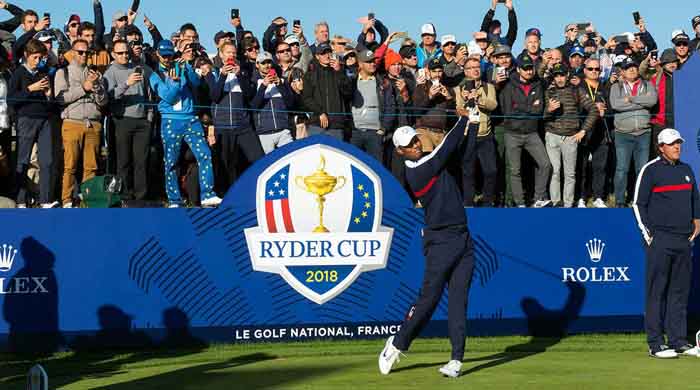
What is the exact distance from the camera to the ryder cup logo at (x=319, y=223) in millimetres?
13234

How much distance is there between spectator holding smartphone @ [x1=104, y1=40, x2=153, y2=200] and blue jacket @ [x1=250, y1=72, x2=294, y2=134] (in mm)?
1384

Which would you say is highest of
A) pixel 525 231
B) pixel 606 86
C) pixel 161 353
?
pixel 606 86

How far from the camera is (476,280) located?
1373 cm

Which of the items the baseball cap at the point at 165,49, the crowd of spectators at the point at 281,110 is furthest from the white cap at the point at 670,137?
the baseball cap at the point at 165,49

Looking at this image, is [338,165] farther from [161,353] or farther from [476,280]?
[161,353]

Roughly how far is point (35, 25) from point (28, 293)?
5.64 metres

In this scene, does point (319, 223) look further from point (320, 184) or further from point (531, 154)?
point (531, 154)

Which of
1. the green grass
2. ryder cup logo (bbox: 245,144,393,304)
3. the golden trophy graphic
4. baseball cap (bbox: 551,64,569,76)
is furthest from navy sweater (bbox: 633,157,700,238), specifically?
baseball cap (bbox: 551,64,569,76)

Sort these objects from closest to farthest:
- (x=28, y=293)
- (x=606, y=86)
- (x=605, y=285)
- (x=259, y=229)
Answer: (x=28, y=293), (x=259, y=229), (x=605, y=285), (x=606, y=86)

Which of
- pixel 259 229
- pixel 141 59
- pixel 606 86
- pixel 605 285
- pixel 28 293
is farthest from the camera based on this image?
pixel 606 86

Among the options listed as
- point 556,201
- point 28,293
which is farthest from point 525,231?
point 28,293

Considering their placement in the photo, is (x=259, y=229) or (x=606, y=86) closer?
(x=259, y=229)

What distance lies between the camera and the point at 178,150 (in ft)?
47.1

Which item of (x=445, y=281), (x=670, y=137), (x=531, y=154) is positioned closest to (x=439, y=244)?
(x=445, y=281)
